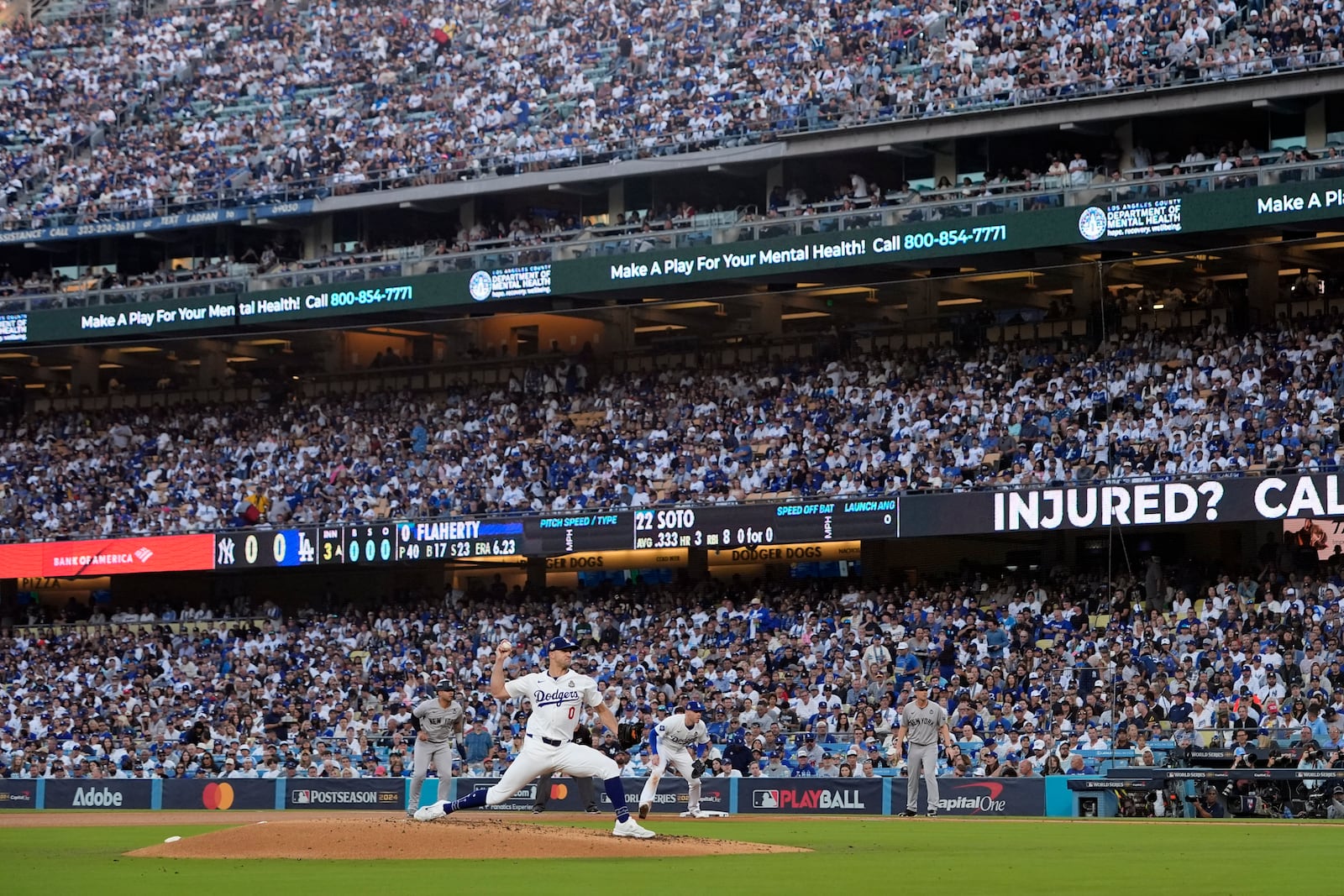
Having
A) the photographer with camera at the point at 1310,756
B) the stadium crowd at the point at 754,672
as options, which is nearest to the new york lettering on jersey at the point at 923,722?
the stadium crowd at the point at 754,672

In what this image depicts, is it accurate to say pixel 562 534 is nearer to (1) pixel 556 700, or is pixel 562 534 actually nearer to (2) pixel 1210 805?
(2) pixel 1210 805

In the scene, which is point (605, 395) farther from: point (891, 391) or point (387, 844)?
point (387, 844)

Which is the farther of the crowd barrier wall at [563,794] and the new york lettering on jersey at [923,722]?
the crowd barrier wall at [563,794]

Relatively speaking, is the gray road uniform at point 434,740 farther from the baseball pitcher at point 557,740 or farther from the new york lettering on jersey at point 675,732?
the baseball pitcher at point 557,740

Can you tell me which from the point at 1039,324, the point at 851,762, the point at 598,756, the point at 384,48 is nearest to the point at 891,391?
the point at 1039,324

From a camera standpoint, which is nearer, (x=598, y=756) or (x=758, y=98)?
(x=598, y=756)

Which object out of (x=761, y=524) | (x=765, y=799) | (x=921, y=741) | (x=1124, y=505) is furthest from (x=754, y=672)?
(x=921, y=741)
